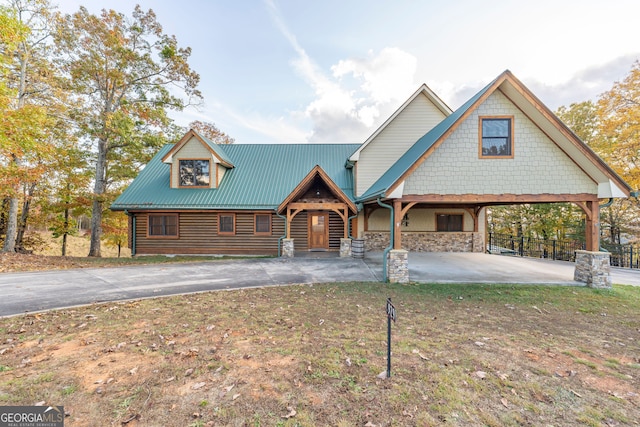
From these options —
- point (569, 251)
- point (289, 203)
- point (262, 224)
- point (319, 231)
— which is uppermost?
point (289, 203)

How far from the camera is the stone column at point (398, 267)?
8414 millimetres

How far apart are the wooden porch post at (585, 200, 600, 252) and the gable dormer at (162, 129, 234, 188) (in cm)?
1688

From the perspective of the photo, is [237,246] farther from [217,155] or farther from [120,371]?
[120,371]

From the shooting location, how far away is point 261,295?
7004 mm

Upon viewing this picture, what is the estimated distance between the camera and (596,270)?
8.02m

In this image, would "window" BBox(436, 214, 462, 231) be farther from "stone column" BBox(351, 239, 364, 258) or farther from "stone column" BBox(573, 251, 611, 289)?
"stone column" BBox(573, 251, 611, 289)

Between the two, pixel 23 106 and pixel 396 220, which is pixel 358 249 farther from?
pixel 23 106

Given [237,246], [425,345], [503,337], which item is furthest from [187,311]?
[237,246]

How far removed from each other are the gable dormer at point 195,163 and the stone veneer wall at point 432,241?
32.5 feet

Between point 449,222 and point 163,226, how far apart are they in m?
17.1

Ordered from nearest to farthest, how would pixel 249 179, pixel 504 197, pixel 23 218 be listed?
pixel 504 197 → pixel 249 179 → pixel 23 218

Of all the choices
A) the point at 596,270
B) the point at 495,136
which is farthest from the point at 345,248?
the point at 596,270

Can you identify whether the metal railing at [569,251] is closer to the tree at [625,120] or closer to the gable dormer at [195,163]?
the tree at [625,120]

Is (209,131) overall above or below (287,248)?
above
